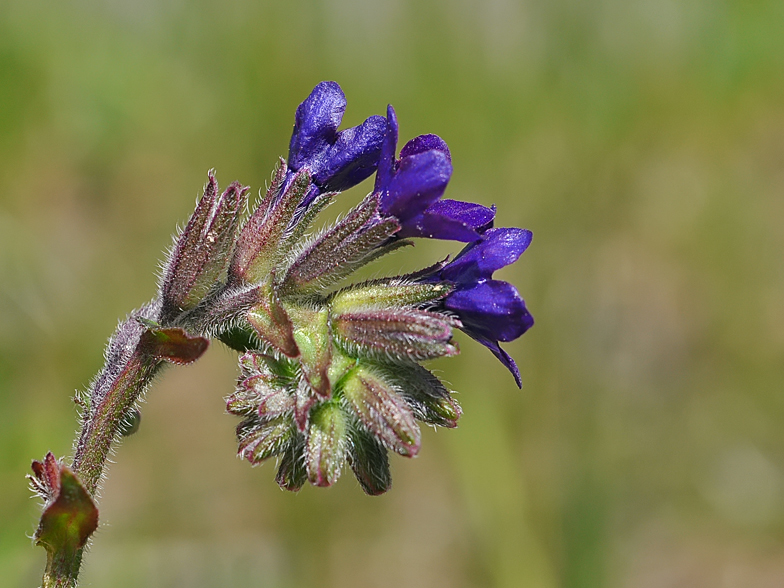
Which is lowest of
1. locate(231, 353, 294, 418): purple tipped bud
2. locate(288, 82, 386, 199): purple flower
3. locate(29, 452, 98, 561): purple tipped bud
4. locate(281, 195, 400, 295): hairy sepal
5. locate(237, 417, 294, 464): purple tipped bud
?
locate(29, 452, 98, 561): purple tipped bud

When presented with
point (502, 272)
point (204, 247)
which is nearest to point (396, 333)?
point (204, 247)

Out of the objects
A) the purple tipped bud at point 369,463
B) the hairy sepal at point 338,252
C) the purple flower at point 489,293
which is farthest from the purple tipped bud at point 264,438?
the purple flower at point 489,293

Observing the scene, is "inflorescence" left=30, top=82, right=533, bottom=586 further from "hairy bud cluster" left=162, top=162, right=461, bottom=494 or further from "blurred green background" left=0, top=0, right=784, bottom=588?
"blurred green background" left=0, top=0, right=784, bottom=588

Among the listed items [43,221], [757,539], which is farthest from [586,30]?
[43,221]

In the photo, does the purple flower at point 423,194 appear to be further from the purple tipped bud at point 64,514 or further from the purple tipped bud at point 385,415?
the purple tipped bud at point 64,514

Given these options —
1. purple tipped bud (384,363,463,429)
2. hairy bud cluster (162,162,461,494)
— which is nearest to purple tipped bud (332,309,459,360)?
hairy bud cluster (162,162,461,494)

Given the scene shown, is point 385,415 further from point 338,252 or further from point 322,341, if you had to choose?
point 338,252
